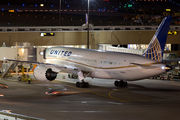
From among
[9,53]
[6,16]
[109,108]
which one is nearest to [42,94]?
[109,108]

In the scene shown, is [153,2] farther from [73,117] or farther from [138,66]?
[73,117]

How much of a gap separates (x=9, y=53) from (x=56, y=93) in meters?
18.4

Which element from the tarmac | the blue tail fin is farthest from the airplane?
the tarmac

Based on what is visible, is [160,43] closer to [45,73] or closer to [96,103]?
[96,103]

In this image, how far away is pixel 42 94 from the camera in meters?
29.2

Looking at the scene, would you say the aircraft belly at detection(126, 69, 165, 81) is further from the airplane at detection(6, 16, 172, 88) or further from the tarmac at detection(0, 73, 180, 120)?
the tarmac at detection(0, 73, 180, 120)

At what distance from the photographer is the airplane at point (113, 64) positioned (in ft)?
100

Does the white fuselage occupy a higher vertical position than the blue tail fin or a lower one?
lower

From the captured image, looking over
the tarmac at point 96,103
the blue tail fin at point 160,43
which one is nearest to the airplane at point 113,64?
the blue tail fin at point 160,43

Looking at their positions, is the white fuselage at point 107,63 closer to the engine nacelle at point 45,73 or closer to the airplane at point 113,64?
the airplane at point 113,64

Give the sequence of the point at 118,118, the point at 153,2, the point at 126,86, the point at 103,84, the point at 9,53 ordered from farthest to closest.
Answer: the point at 153,2
the point at 9,53
the point at 103,84
the point at 126,86
the point at 118,118

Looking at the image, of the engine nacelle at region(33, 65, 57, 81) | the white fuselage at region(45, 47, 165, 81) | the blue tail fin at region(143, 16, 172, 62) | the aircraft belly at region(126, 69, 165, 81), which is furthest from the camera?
the engine nacelle at region(33, 65, 57, 81)

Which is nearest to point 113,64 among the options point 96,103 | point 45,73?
point 45,73

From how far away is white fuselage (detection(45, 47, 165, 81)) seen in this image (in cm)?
3041
